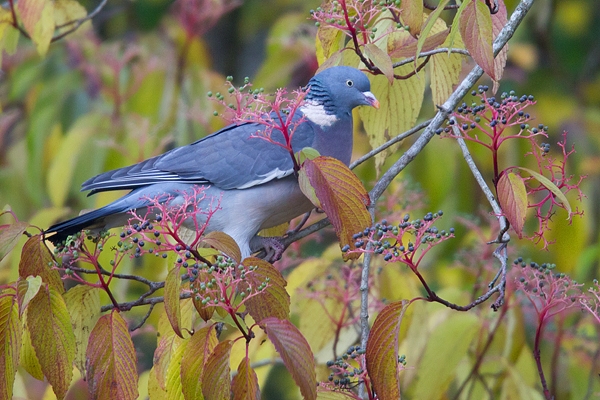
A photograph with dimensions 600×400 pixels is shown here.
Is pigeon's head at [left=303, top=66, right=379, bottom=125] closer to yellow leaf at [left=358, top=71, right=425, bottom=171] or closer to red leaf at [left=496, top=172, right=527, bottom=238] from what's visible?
yellow leaf at [left=358, top=71, right=425, bottom=171]

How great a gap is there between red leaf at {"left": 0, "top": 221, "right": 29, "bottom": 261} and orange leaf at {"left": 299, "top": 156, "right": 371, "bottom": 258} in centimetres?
67

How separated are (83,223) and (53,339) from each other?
2.87 feet

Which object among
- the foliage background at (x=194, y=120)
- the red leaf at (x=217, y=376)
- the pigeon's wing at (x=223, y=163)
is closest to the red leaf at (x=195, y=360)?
the red leaf at (x=217, y=376)

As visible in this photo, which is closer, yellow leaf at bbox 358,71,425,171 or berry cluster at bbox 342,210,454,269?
berry cluster at bbox 342,210,454,269

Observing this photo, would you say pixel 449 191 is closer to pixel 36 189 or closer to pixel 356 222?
pixel 356 222

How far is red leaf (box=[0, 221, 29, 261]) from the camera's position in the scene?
1.68 meters

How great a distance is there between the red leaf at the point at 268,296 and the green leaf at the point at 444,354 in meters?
0.96

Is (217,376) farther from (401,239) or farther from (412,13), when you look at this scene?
(412,13)

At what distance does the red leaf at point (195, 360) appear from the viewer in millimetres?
1588

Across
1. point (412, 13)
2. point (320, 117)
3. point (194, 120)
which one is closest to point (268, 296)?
point (412, 13)

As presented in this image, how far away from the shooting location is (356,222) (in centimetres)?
173

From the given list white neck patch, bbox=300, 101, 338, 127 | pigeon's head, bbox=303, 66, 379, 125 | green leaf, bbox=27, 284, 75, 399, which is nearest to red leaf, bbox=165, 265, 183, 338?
green leaf, bbox=27, 284, 75, 399

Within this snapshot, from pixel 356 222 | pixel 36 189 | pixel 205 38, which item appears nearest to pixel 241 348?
pixel 356 222

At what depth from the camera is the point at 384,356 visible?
150 cm
